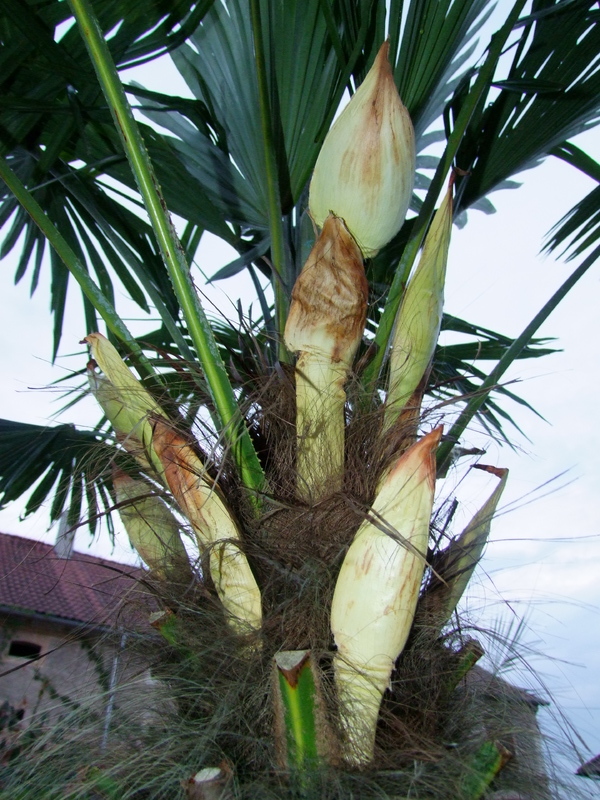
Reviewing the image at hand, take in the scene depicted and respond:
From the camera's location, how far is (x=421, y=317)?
73cm

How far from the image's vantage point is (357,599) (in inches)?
22.9

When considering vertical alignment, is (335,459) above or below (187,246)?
below

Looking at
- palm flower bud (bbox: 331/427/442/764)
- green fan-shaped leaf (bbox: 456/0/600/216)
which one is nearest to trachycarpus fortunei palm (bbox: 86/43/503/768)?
palm flower bud (bbox: 331/427/442/764)

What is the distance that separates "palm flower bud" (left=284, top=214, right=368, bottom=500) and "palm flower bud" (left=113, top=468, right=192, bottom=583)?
0.16m

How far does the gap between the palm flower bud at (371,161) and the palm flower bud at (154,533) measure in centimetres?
37

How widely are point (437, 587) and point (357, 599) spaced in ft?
0.54

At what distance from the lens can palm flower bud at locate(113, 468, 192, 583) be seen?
752 millimetres

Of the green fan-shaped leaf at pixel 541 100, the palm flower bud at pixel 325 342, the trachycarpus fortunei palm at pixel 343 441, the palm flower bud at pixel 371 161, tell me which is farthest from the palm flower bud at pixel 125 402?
the green fan-shaped leaf at pixel 541 100

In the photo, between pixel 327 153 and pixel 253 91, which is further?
pixel 253 91

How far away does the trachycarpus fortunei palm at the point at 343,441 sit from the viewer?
583 millimetres

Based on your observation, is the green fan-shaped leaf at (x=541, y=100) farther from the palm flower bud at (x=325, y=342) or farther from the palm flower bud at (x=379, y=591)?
the palm flower bud at (x=379, y=591)

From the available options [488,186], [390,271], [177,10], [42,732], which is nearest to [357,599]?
[42,732]

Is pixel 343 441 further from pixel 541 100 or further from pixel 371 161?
pixel 541 100

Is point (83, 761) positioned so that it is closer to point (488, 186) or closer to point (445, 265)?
point (445, 265)
